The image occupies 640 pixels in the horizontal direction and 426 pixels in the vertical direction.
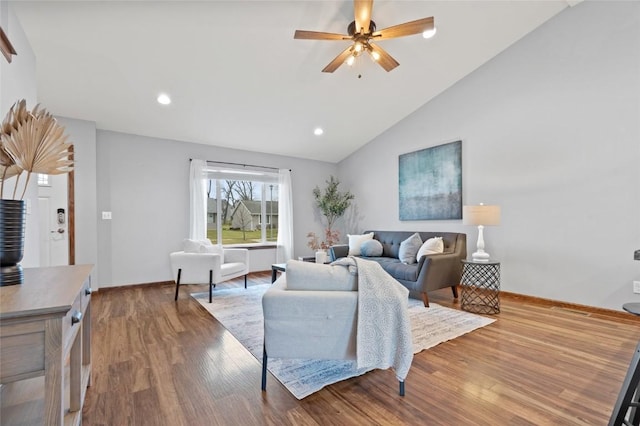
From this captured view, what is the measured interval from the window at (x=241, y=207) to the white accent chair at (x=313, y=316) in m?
3.87

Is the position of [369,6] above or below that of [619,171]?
above

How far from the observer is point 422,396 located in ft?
5.84

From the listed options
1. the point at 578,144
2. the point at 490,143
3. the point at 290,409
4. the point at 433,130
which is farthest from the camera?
the point at 433,130

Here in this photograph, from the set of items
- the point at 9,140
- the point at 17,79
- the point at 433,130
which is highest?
the point at 433,130

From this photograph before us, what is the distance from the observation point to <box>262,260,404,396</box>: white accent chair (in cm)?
175

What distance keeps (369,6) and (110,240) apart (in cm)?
457

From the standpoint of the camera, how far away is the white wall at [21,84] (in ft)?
6.64

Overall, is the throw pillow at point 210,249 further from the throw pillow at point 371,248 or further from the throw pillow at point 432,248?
the throw pillow at point 432,248

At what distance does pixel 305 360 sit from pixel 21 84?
3177 mm

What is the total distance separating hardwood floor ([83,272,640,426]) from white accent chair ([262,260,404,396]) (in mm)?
237

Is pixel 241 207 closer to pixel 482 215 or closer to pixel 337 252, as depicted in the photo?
pixel 337 252

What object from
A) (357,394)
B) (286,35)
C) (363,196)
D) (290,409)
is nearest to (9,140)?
(290,409)

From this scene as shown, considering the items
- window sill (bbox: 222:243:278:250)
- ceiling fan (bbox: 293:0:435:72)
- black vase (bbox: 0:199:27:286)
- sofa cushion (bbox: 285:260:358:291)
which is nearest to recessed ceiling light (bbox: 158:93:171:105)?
ceiling fan (bbox: 293:0:435:72)

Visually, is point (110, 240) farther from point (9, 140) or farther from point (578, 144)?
point (578, 144)
